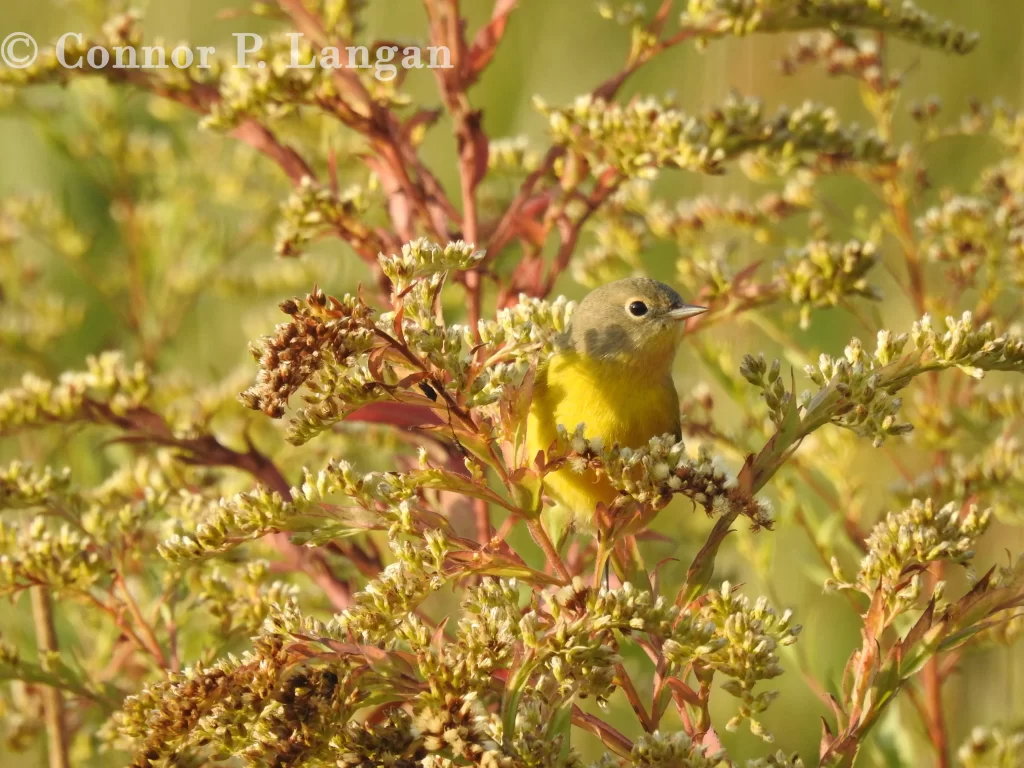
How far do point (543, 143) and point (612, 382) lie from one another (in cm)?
202

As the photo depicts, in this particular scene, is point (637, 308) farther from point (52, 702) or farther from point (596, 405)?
point (52, 702)

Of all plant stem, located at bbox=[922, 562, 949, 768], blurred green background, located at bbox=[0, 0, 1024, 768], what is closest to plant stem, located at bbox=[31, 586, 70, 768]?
blurred green background, located at bbox=[0, 0, 1024, 768]

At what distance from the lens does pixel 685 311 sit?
1839mm

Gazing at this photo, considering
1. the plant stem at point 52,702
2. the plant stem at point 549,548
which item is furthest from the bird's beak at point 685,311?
the plant stem at point 52,702

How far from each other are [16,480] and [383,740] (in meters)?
0.77

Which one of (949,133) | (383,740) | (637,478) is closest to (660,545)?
(949,133)

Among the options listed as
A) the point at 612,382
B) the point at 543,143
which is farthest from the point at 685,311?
Result: the point at 543,143

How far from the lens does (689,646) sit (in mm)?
1033

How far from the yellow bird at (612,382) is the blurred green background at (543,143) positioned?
55cm

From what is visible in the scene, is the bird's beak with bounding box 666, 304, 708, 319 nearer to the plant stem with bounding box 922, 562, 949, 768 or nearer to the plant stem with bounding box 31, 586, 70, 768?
the plant stem with bounding box 922, 562, 949, 768

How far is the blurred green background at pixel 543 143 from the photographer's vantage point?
2.52m

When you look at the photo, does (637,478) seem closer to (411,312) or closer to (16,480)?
(411,312)

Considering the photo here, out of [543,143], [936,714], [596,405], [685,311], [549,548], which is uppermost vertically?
[543,143]

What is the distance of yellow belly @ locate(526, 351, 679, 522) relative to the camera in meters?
1.65
